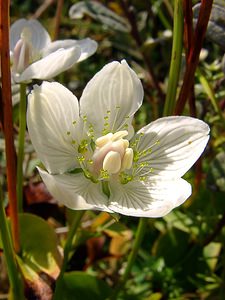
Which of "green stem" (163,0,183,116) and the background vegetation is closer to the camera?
"green stem" (163,0,183,116)

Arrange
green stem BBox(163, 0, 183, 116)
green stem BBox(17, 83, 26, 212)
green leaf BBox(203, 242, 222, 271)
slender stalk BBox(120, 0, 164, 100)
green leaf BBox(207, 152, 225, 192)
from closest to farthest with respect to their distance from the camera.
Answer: green stem BBox(163, 0, 183, 116), green stem BBox(17, 83, 26, 212), green leaf BBox(207, 152, 225, 192), green leaf BBox(203, 242, 222, 271), slender stalk BBox(120, 0, 164, 100)

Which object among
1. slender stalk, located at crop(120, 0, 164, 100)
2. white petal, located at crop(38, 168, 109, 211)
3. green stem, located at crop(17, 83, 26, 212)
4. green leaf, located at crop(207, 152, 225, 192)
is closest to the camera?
white petal, located at crop(38, 168, 109, 211)

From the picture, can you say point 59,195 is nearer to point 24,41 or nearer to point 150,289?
point 24,41

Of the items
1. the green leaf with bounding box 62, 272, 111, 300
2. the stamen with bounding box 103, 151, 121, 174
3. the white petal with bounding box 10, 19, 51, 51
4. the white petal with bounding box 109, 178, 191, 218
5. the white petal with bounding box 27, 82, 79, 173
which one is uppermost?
the white petal with bounding box 10, 19, 51, 51

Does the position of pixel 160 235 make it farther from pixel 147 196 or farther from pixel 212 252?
pixel 147 196

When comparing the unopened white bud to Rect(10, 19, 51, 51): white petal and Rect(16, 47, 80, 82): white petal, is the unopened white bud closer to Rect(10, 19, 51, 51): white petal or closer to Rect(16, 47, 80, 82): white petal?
Rect(16, 47, 80, 82): white petal

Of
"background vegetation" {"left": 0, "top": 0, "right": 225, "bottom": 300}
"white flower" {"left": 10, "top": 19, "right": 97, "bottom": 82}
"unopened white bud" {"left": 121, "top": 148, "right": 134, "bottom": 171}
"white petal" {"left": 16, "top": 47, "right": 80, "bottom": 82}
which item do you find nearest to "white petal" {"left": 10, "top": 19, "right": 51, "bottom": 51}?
"white flower" {"left": 10, "top": 19, "right": 97, "bottom": 82}
